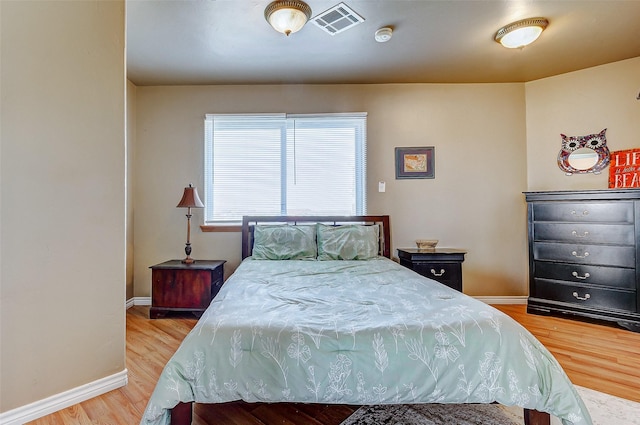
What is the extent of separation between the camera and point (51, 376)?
5.15 feet

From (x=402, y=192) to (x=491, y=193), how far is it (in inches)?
41.7

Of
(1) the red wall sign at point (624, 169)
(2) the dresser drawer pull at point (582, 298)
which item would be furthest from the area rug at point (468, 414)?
(1) the red wall sign at point (624, 169)

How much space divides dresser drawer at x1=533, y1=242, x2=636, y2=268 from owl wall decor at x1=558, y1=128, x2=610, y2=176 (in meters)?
0.89

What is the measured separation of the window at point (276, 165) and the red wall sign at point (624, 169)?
8.32ft

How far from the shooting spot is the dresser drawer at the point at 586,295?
2.56 m

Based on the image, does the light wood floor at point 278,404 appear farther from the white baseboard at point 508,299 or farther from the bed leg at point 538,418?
the bed leg at point 538,418

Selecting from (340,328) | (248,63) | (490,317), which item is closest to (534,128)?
(490,317)

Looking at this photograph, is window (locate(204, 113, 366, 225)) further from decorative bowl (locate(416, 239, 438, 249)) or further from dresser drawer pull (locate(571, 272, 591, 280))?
dresser drawer pull (locate(571, 272, 591, 280))

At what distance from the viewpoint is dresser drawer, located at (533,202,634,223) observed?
2.57m

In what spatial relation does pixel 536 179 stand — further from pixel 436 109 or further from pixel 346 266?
pixel 346 266

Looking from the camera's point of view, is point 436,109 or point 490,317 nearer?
point 490,317

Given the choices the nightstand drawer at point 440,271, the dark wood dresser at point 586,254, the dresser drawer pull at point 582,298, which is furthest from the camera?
the nightstand drawer at point 440,271

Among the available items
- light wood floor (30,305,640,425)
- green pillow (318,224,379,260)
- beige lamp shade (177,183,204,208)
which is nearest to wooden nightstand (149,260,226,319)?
light wood floor (30,305,640,425)

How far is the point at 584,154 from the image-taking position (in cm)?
306
